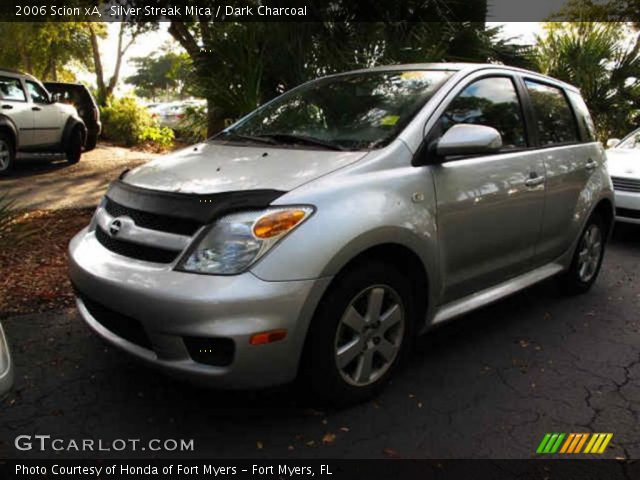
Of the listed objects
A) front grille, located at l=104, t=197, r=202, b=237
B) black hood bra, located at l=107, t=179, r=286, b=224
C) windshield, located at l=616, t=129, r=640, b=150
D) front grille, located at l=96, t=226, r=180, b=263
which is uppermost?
black hood bra, located at l=107, t=179, r=286, b=224

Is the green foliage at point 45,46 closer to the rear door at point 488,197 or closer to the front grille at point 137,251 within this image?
the front grille at point 137,251

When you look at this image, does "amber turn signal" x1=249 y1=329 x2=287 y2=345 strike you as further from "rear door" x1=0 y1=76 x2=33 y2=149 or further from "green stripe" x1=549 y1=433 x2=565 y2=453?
"rear door" x1=0 y1=76 x2=33 y2=149

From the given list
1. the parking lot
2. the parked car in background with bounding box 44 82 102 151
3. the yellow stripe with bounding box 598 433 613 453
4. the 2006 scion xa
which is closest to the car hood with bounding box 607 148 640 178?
the 2006 scion xa

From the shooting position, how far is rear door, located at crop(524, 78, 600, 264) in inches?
149

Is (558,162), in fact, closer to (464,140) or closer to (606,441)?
(464,140)

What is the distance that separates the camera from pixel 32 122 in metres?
9.98

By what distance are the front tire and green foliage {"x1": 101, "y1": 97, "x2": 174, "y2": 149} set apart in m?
13.5

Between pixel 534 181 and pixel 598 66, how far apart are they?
8.08 metres

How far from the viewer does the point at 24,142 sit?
985cm

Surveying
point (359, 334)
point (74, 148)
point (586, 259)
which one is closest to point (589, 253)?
point (586, 259)

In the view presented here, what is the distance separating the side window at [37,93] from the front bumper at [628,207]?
9391 mm

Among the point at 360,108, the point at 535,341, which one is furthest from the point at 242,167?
the point at 535,341

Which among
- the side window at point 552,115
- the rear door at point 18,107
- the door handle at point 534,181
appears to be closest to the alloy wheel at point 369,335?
the door handle at point 534,181

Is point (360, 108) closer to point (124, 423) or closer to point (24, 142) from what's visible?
point (124, 423)
